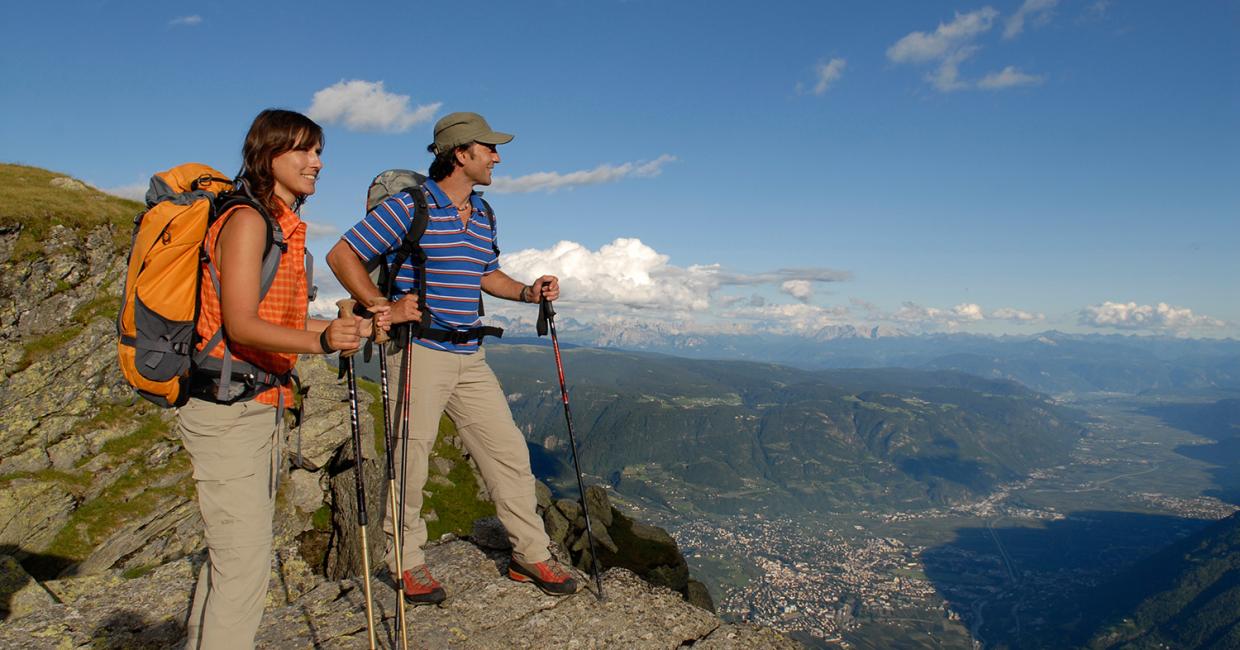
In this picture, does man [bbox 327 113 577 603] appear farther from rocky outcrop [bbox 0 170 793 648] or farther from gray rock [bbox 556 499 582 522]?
gray rock [bbox 556 499 582 522]

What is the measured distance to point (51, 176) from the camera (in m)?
26.0

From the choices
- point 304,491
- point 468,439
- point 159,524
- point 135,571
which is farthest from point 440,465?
point 468,439

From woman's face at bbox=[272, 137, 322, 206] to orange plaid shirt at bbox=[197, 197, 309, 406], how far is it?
143 mm

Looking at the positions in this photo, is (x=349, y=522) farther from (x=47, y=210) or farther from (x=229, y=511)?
(x=47, y=210)

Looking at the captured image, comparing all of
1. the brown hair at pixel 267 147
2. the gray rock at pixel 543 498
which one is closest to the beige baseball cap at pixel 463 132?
the brown hair at pixel 267 147

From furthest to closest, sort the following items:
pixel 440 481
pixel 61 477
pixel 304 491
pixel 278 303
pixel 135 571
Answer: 1. pixel 440 481
2. pixel 304 491
3. pixel 61 477
4. pixel 135 571
5. pixel 278 303

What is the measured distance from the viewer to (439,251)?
22.0ft

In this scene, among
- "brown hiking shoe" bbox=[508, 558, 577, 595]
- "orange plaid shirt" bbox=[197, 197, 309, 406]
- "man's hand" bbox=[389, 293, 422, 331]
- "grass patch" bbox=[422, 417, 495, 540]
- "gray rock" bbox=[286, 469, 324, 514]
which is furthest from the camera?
"grass patch" bbox=[422, 417, 495, 540]

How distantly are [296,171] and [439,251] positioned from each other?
2.08m

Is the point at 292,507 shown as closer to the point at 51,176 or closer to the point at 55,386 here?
the point at 55,386

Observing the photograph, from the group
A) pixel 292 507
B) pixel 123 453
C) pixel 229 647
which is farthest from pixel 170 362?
pixel 123 453

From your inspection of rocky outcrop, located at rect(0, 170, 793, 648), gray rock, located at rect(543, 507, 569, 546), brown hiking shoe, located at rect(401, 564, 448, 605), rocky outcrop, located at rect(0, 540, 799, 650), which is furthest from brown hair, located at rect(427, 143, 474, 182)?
gray rock, located at rect(543, 507, 569, 546)

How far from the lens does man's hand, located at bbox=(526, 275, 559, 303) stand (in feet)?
25.5

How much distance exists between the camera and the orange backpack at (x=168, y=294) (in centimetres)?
415
